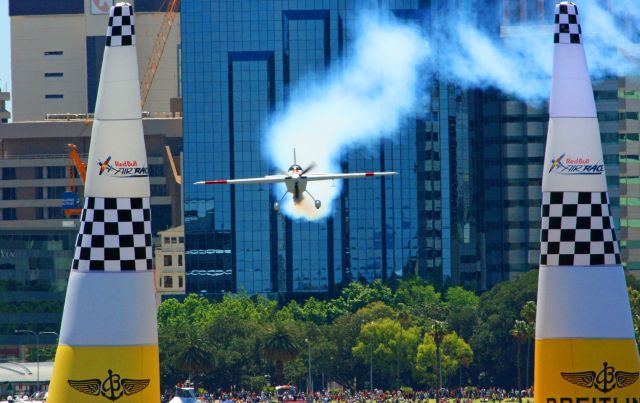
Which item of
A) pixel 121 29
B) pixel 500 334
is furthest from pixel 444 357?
pixel 121 29

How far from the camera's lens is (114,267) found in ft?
102

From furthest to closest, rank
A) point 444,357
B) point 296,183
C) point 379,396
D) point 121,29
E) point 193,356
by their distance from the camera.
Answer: point 444,357, point 193,356, point 379,396, point 296,183, point 121,29

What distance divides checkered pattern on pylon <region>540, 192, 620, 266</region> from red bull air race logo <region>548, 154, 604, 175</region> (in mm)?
438

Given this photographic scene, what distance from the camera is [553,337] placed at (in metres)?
30.7

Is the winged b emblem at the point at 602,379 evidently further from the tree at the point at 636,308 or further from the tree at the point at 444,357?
the tree at the point at 444,357

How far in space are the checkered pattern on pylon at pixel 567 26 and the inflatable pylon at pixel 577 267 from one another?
0.02 m

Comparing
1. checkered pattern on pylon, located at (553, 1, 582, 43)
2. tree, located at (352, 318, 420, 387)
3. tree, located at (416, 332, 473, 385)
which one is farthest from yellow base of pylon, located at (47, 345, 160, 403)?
tree, located at (352, 318, 420, 387)

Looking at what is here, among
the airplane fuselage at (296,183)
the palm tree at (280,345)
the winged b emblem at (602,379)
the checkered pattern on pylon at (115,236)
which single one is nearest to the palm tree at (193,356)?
the palm tree at (280,345)

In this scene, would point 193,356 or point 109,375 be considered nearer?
point 109,375

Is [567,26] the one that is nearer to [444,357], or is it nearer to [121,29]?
[121,29]

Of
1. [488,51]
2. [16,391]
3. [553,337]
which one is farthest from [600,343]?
[488,51]

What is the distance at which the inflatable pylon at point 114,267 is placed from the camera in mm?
30594

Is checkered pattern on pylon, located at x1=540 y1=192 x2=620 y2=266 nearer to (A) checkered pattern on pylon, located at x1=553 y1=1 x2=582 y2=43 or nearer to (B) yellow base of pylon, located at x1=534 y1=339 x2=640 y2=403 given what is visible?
(B) yellow base of pylon, located at x1=534 y1=339 x2=640 y2=403

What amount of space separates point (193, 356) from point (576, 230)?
12044cm
